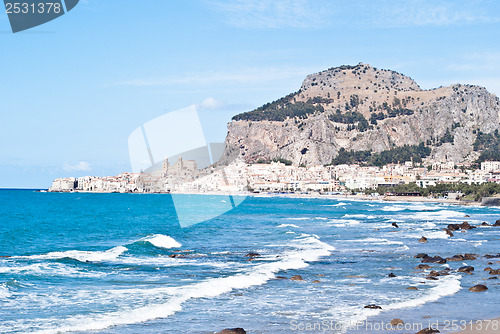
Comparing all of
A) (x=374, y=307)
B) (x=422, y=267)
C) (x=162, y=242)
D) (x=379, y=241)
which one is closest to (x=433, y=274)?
(x=422, y=267)

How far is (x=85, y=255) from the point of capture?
1341 inches

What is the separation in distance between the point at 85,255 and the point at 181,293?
14585 millimetres

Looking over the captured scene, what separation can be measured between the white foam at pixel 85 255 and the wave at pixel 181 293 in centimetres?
967

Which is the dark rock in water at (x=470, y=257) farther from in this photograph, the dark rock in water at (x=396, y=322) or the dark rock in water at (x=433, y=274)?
the dark rock in water at (x=396, y=322)

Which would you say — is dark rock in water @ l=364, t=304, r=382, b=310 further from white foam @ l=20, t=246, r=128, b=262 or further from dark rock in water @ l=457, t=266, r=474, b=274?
white foam @ l=20, t=246, r=128, b=262

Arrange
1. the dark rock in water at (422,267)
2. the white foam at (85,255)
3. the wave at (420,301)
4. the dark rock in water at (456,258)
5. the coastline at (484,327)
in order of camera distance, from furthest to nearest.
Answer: the white foam at (85,255)
the dark rock in water at (456,258)
the dark rock in water at (422,267)
the wave at (420,301)
the coastline at (484,327)

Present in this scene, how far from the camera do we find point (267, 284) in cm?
2361

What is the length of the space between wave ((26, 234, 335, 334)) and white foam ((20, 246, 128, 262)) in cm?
967

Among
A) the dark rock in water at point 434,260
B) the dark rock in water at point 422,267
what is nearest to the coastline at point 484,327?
the dark rock in water at point 422,267

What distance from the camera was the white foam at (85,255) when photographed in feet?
107

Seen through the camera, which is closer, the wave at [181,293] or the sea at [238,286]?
the wave at [181,293]

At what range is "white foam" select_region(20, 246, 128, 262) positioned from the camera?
1278 inches

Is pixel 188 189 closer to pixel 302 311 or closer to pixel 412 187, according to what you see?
pixel 412 187

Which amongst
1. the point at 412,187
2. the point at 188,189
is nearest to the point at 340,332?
the point at 412,187
